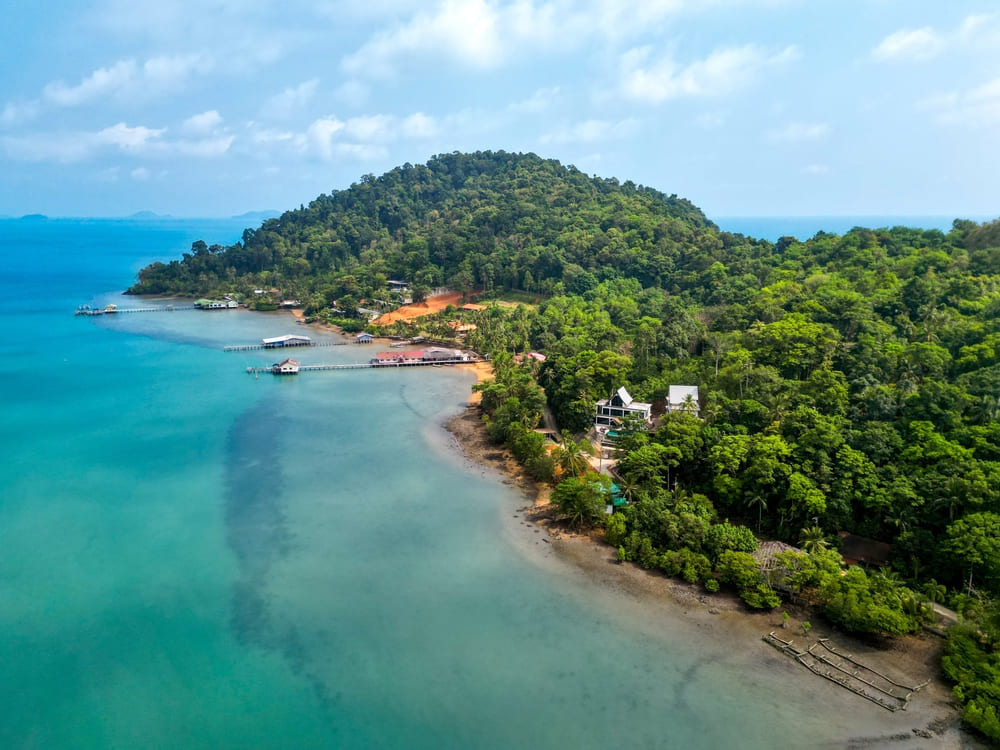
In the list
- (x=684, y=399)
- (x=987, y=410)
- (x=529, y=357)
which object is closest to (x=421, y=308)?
(x=529, y=357)

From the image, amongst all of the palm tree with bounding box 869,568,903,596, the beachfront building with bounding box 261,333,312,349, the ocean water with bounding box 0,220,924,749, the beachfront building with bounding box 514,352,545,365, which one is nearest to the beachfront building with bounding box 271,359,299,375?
the beachfront building with bounding box 261,333,312,349

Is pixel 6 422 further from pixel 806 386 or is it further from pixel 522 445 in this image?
pixel 806 386

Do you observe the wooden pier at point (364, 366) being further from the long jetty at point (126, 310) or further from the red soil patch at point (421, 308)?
the long jetty at point (126, 310)

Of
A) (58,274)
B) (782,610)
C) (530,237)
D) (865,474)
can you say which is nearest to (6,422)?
(782,610)

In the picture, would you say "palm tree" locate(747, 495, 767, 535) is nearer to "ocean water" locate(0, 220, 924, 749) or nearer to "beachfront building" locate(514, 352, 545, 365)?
"ocean water" locate(0, 220, 924, 749)

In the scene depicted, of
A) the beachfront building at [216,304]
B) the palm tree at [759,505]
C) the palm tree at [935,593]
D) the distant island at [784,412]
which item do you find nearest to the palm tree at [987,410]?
the distant island at [784,412]

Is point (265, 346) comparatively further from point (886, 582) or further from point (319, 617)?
point (886, 582)

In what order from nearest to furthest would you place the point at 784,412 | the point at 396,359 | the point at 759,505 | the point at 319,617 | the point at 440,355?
the point at 319,617 → the point at 759,505 → the point at 784,412 → the point at 396,359 → the point at 440,355
